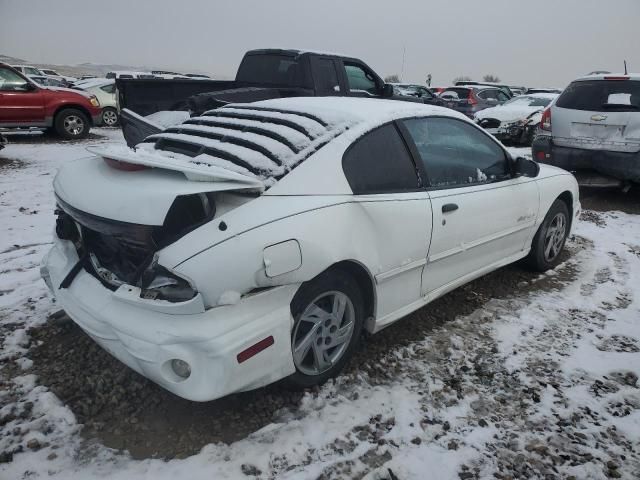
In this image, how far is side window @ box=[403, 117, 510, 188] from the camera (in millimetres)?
2967

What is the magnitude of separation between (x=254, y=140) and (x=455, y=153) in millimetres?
1517

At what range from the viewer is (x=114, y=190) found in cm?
212

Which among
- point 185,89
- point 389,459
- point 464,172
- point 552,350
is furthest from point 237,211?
point 185,89

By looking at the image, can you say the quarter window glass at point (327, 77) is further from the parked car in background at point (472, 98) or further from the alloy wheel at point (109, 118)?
the alloy wheel at point (109, 118)

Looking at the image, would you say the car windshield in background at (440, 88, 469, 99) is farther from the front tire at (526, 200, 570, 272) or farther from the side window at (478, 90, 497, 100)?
the front tire at (526, 200, 570, 272)

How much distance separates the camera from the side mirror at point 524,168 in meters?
3.54

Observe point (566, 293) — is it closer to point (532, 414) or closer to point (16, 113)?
point (532, 414)

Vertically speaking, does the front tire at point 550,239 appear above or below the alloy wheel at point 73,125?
below

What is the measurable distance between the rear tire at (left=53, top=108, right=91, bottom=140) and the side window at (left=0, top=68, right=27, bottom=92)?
0.90 metres

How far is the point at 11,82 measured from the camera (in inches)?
391

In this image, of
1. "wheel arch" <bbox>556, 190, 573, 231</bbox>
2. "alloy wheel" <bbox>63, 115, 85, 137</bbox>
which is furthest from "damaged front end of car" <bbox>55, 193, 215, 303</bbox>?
"alloy wheel" <bbox>63, 115, 85, 137</bbox>

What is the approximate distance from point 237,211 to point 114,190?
58 centimetres

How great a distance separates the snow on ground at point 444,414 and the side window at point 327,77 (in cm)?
420

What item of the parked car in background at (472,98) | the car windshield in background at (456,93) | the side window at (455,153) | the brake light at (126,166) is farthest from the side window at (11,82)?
the car windshield in background at (456,93)
